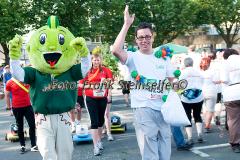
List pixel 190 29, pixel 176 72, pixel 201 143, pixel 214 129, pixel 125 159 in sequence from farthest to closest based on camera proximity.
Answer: pixel 190 29, pixel 214 129, pixel 201 143, pixel 125 159, pixel 176 72

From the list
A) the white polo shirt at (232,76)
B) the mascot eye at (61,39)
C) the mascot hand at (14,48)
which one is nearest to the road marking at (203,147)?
the white polo shirt at (232,76)

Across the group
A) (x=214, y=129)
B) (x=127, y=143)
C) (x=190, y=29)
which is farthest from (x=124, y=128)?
(x=190, y=29)

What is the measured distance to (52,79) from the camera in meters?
5.00

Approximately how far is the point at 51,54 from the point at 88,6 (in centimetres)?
2290

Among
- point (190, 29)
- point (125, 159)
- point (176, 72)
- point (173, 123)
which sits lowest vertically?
point (125, 159)

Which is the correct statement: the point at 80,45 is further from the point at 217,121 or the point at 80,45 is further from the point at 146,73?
the point at 217,121

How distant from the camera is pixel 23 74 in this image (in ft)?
15.8

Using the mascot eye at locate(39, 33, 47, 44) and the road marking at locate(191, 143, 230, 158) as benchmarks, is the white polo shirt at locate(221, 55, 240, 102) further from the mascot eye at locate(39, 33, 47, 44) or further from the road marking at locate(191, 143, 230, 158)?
the mascot eye at locate(39, 33, 47, 44)

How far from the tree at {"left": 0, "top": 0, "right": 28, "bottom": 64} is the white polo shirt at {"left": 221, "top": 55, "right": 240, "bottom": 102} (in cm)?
2202

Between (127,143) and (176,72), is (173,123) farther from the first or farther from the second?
(127,143)

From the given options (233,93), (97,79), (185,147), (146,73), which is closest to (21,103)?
(97,79)

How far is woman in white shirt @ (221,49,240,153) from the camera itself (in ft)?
24.1

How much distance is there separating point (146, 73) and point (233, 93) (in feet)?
10.5

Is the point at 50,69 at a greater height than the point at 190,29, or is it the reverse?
the point at 190,29
